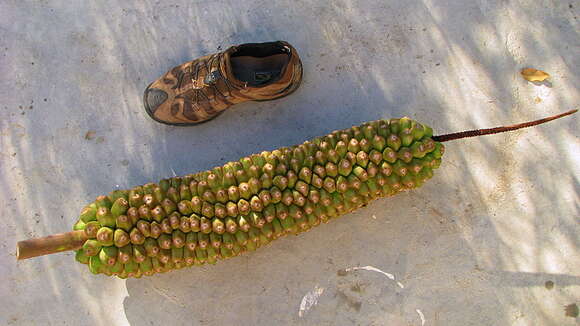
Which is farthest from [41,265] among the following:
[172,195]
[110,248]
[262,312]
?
[262,312]

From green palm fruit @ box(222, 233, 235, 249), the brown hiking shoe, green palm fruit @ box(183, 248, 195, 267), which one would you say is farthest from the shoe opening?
green palm fruit @ box(183, 248, 195, 267)

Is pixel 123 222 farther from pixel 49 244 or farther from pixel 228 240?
pixel 228 240

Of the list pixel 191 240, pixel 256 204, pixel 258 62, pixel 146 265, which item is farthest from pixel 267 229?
pixel 258 62

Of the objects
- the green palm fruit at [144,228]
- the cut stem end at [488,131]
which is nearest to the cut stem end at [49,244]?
the green palm fruit at [144,228]

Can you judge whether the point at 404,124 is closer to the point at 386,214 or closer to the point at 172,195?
the point at 386,214

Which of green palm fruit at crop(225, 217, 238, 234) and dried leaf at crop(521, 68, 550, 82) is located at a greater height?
dried leaf at crop(521, 68, 550, 82)

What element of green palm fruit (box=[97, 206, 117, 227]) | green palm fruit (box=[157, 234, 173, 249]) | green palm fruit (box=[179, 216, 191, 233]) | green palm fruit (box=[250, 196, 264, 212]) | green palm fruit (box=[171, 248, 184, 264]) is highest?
green palm fruit (box=[97, 206, 117, 227])

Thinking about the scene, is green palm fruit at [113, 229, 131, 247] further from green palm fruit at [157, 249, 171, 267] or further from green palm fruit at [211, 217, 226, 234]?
green palm fruit at [211, 217, 226, 234]
